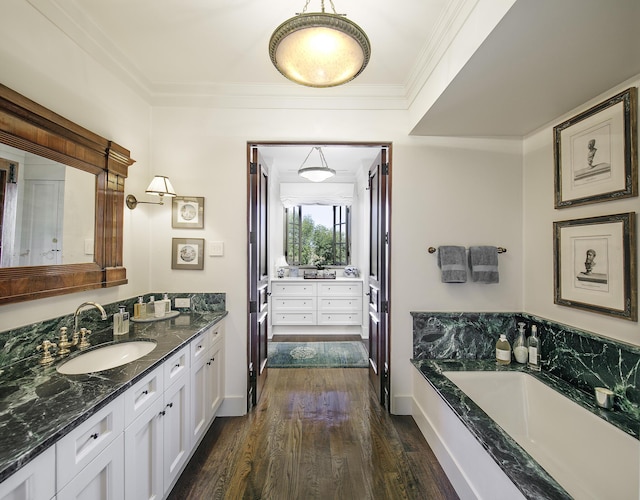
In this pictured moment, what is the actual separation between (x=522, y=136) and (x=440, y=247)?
114 centimetres

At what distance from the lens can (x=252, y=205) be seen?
8.64ft

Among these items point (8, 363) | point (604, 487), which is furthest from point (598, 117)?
point (8, 363)

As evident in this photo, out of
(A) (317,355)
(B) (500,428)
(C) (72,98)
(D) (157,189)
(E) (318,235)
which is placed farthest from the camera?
(E) (318,235)

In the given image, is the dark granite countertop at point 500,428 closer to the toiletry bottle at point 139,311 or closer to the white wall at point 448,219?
the white wall at point 448,219

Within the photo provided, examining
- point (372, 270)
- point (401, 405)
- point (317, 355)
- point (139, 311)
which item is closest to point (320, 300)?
point (317, 355)

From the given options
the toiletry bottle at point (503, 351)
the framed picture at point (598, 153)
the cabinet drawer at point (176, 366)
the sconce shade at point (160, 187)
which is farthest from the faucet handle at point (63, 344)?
the framed picture at point (598, 153)

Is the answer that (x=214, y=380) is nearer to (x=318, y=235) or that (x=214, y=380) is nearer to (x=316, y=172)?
(x=316, y=172)

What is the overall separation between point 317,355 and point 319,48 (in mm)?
3397

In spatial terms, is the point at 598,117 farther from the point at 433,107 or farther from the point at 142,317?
the point at 142,317

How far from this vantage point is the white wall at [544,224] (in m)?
1.89

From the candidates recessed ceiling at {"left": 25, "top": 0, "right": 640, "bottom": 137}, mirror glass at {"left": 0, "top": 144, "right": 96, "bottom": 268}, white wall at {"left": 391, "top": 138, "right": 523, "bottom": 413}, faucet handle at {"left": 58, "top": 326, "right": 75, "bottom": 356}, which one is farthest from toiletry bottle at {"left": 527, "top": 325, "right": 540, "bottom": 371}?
mirror glass at {"left": 0, "top": 144, "right": 96, "bottom": 268}

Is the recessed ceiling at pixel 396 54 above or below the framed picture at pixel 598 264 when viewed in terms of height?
above

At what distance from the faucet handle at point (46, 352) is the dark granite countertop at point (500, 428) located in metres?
2.09

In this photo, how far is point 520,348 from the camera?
7.76 ft
